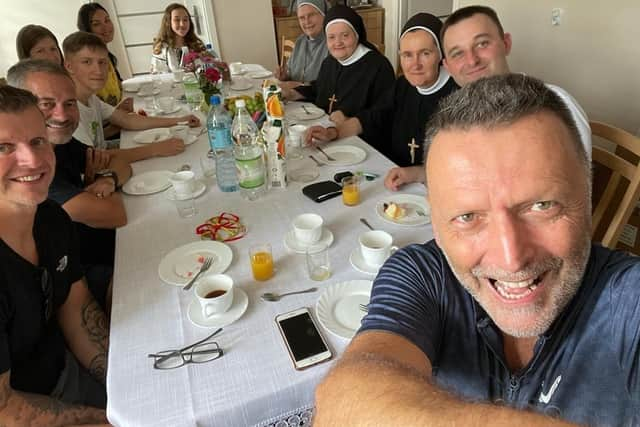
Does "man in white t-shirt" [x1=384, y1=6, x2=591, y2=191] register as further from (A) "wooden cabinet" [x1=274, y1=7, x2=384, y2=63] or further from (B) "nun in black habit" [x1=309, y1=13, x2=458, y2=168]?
(A) "wooden cabinet" [x1=274, y1=7, x2=384, y2=63]

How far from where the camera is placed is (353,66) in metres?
2.69

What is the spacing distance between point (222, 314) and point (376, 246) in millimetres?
463

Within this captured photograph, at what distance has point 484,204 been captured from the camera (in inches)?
28.5

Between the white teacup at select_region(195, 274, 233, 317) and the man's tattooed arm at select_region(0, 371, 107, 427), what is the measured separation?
1.42 ft

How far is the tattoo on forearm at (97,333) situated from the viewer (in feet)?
4.25

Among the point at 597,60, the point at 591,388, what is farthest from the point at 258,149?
the point at 597,60

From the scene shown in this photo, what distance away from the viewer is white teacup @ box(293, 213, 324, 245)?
1275 mm

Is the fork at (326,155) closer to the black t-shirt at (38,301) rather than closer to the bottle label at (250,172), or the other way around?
the bottle label at (250,172)

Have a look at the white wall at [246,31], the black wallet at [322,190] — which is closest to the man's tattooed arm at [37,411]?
the black wallet at [322,190]

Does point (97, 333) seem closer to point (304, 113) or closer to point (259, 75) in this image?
point (304, 113)

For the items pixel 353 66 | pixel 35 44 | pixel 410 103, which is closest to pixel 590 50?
pixel 410 103

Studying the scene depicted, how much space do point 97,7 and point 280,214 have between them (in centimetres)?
337

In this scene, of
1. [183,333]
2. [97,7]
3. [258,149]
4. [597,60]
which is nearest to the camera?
[183,333]

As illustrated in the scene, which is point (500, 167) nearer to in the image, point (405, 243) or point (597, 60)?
point (405, 243)
